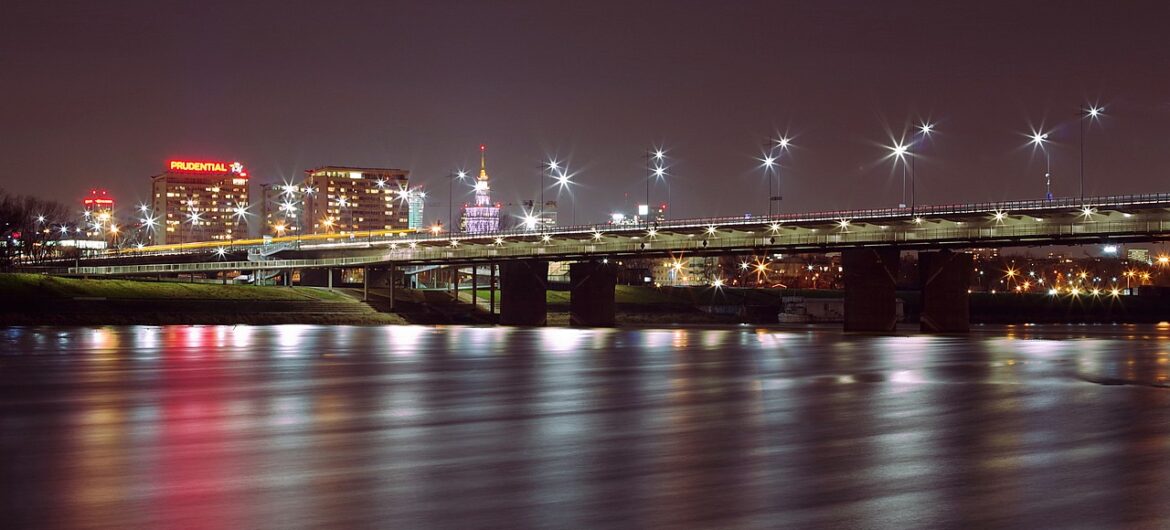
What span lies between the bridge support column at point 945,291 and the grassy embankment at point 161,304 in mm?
54591

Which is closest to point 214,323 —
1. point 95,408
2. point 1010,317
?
point 95,408

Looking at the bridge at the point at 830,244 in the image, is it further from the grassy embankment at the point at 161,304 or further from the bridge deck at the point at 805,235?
the grassy embankment at the point at 161,304

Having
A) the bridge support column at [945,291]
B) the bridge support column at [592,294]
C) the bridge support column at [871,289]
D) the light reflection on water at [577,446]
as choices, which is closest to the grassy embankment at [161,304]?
the bridge support column at [592,294]

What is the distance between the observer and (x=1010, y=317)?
166875mm

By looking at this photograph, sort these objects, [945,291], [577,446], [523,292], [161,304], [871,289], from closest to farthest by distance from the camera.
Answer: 1. [577,446]
2. [945,291]
3. [871,289]
4. [161,304]
5. [523,292]

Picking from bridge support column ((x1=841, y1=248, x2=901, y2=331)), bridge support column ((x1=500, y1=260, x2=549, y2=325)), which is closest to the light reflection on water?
bridge support column ((x1=841, y1=248, x2=901, y2=331))

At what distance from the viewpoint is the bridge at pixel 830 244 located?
89812mm

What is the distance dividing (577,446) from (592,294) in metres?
106

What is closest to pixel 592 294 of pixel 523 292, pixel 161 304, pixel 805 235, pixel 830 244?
pixel 523 292

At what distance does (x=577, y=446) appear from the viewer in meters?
20.5

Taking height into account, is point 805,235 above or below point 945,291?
above

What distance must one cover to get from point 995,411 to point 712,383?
385 inches

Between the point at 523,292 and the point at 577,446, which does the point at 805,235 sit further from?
the point at 577,446

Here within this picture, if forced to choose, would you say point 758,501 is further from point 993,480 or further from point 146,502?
point 146,502
